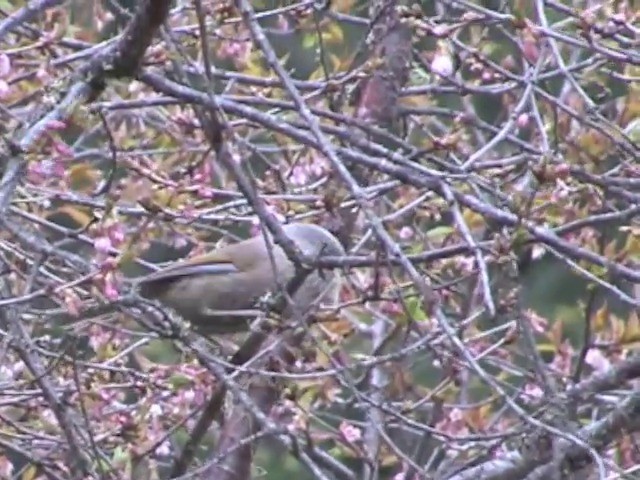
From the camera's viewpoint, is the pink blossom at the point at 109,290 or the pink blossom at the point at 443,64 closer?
the pink blossom at the point at 109,290

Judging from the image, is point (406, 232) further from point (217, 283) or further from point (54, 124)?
point (54, 124)

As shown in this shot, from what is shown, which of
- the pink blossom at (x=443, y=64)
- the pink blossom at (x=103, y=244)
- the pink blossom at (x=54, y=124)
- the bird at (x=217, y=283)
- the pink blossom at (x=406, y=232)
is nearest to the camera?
the pink blossom at (x=54, y=124)

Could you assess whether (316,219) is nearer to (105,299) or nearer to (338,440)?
(338,440)

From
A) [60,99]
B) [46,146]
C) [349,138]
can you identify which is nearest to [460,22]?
[349,138]

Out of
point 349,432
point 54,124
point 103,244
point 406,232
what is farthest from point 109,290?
point 406,232

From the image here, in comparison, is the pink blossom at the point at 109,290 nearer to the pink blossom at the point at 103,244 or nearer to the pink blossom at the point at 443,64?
the pink blossom at the point at 103,244

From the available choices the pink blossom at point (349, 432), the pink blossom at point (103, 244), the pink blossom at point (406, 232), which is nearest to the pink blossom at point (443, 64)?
the pink blossom at point (406, 232)

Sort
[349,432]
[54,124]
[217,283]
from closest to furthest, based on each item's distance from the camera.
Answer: [54,124] → [349,432] → [217,283]

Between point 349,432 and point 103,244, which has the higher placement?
point 103,244

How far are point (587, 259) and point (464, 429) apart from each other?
2.19 metres

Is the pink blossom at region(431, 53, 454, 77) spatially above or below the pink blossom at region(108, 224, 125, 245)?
below

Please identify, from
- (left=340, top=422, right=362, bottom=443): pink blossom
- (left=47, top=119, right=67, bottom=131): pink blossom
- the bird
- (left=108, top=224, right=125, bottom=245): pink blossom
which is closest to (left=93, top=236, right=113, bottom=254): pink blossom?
(left=108, top=224, right=125, bottom=245): pink blossom

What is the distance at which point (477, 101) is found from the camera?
13766 millimetres

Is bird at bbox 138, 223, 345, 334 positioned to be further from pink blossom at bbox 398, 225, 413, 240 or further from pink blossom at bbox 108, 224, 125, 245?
pink blossom at bbox 108, 224, 125, 245
